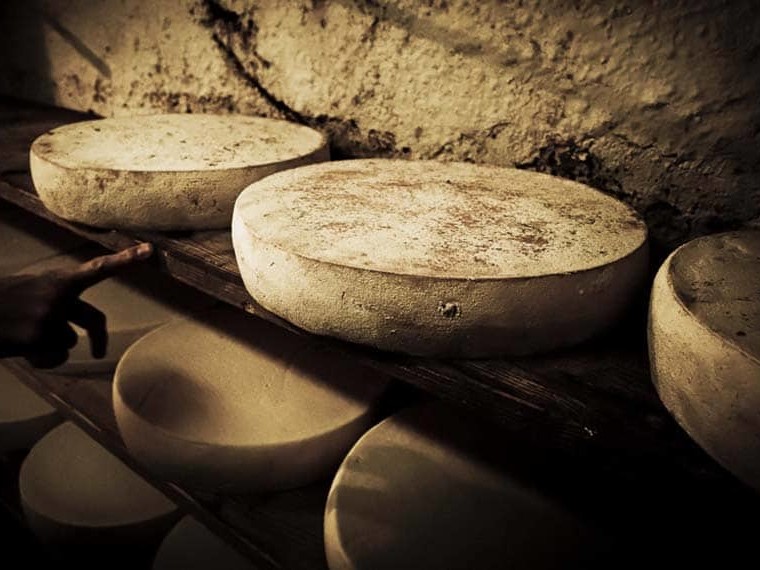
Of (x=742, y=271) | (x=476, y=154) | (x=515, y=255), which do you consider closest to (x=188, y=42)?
(x=476, y=154)

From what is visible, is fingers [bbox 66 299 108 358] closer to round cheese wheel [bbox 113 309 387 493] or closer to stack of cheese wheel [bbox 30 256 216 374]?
round cheese wheel [bbox 113 309 387 493]

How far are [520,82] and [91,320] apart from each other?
971 mm

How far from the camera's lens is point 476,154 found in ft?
4.15

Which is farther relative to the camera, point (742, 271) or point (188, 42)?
point (188, 42)

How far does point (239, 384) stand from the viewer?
1.20 meters

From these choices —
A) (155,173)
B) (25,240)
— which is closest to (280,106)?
(155,173)

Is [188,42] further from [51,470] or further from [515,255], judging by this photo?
[515,255]

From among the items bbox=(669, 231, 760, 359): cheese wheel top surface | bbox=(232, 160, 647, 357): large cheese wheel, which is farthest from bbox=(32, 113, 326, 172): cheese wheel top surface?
bbox=(669, 231, 760, 359): cheese wheel top surface

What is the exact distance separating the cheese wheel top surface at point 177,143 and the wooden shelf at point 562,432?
129mm

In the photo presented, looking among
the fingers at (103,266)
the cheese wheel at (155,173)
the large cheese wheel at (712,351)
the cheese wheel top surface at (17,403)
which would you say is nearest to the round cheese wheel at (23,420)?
the cheese wheel top surface at (17,403)

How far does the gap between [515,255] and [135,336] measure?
3.47ft

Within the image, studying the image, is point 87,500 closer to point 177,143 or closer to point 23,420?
point 23,420

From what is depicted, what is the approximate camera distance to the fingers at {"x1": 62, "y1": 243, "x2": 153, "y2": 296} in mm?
1085

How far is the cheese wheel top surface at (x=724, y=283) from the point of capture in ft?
1.92
